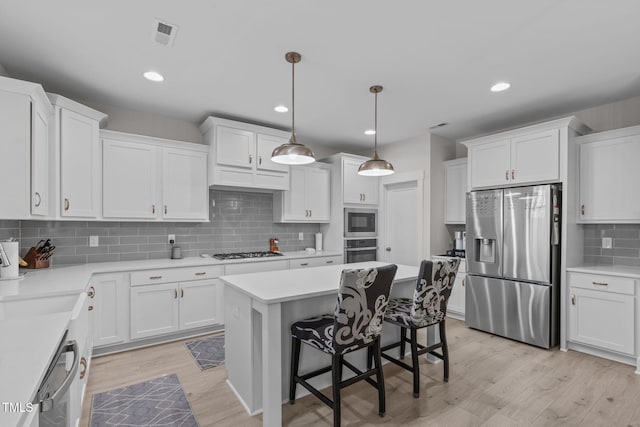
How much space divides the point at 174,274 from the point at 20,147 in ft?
5.61

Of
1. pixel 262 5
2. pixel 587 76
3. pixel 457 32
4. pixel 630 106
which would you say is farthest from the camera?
pixel 630 106

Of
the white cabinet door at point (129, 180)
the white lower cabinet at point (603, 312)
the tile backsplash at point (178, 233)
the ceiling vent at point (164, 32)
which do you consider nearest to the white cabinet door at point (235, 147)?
the tile backsplash at point (178, 233)

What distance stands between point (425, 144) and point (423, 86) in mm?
1675

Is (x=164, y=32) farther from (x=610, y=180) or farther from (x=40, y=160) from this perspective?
(x=610, y=180)

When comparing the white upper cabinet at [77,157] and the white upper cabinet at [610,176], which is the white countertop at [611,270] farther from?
the white upper cabinet at [77,157]

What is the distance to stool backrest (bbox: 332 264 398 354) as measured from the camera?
1896 mm

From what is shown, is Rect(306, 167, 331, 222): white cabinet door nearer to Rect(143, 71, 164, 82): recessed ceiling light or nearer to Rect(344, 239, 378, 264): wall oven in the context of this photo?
Rect(344, 239, 378, 264): wall oven

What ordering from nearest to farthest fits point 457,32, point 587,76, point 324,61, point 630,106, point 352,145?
point 457,32 < point 324,61 < point 587,76 < point 630,106 < point 352,145

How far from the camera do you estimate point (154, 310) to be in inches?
131

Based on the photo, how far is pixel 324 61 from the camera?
8.62 feet

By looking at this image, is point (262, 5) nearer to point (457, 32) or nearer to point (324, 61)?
point (324, 61)

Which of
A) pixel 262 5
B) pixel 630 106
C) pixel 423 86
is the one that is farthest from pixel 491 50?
pixel 630 106

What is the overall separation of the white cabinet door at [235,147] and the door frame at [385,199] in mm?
2218

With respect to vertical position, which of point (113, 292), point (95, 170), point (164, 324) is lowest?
point (164, 324)
